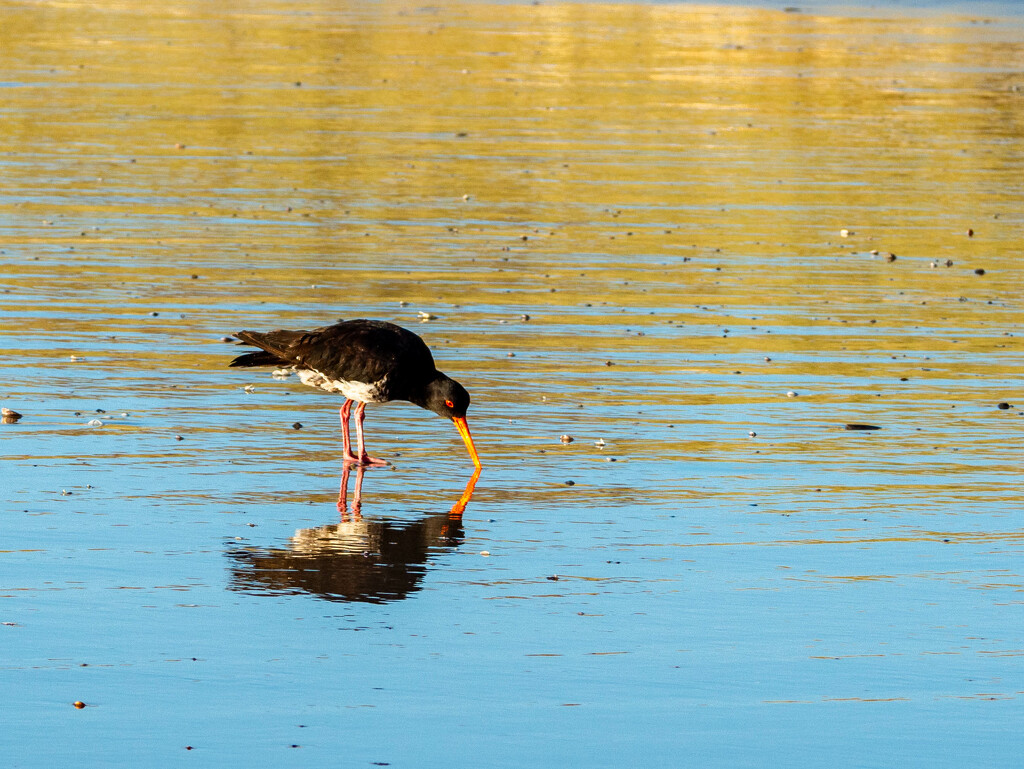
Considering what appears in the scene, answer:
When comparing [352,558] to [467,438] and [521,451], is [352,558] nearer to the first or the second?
[467,438]

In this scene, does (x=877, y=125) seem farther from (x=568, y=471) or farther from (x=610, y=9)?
(x=610, y=9)

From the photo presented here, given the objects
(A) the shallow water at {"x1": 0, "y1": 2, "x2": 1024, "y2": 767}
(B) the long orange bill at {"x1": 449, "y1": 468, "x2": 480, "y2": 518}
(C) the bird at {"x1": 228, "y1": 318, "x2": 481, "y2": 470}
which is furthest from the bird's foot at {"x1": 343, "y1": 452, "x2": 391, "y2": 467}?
(B) the long orange bill at {"x1": 449, "y1": 468, "x2": 480, "y2": 518}

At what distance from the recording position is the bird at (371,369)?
34.6 ft

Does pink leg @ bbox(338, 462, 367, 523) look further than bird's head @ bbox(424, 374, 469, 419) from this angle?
No

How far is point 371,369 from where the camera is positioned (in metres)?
10.6

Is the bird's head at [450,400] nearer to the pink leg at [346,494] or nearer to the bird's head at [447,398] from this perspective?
the bird's head at [447,398]

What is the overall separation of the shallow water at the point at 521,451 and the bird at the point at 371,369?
0.31 metres

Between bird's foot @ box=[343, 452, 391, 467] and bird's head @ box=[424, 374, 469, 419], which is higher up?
bird's head @ box=[424, 374, 469, 419]

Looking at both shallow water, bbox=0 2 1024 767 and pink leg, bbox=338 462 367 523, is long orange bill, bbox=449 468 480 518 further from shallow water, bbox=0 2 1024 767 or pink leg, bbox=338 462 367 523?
pink leg, bbox=338 462 367 523

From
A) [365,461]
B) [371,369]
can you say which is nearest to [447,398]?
[371,369]

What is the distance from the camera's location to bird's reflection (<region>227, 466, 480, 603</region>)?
800 cm

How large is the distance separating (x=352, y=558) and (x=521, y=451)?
2467mm

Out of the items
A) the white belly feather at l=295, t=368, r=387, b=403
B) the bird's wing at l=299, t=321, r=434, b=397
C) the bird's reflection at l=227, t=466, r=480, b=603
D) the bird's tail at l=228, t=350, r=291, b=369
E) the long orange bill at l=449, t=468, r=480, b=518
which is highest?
the bird's wing at l=299, t=321, r=434, b=397

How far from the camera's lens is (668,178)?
22.3 m
